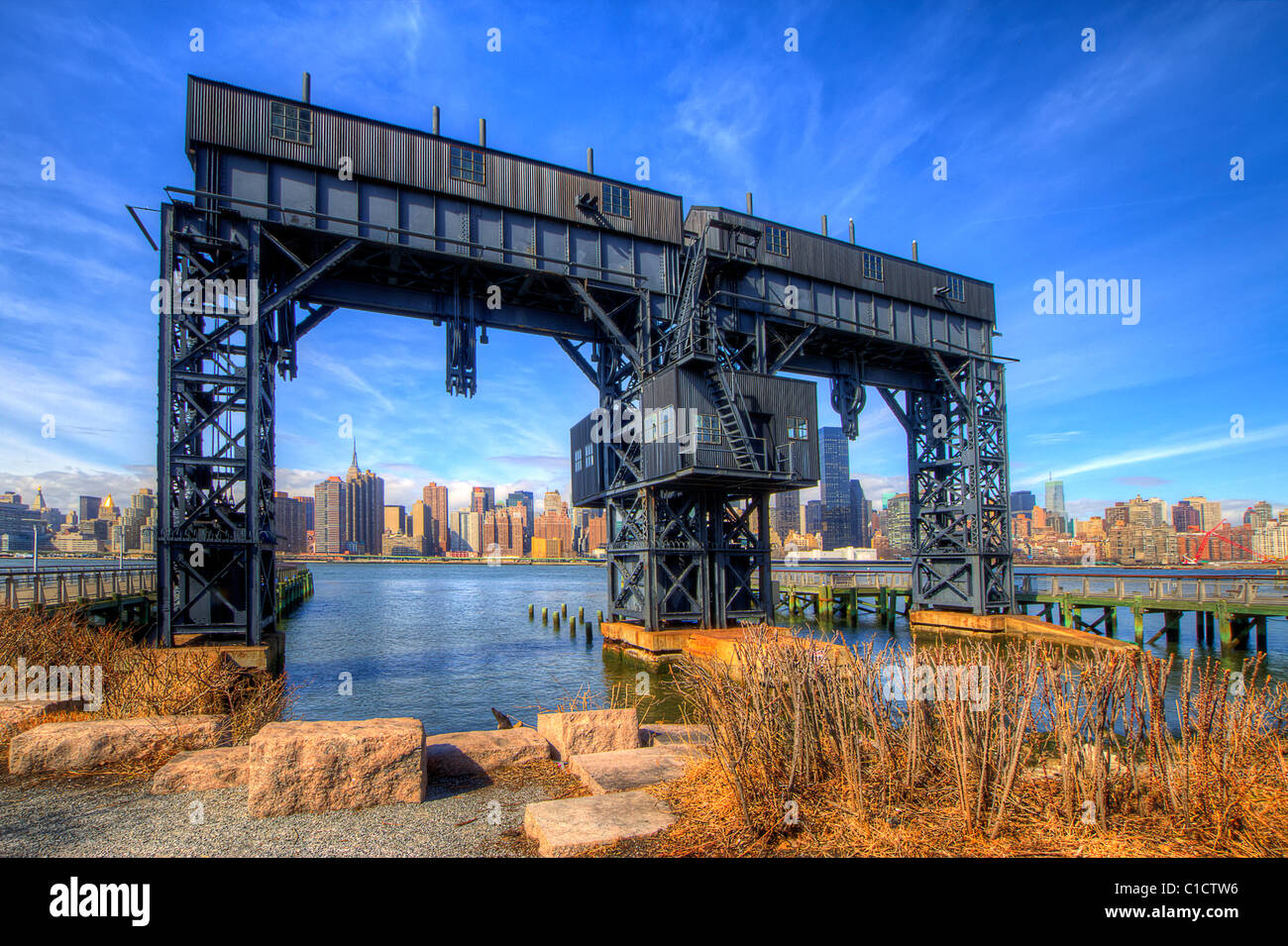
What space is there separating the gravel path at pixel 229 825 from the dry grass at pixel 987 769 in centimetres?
179

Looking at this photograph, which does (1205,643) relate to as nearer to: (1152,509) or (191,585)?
(191,585)

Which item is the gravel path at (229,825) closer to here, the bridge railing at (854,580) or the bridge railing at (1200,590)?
the bridge railing at (1200,590)

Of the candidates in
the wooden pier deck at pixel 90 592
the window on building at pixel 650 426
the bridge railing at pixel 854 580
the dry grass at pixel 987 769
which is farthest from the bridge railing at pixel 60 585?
the bridge railing at pixel 854 580

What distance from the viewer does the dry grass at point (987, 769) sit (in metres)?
5.37

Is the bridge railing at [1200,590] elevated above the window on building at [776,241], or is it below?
below

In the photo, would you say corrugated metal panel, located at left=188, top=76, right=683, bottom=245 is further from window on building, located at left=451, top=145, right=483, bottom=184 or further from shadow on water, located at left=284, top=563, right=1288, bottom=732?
shadow on water, located at left=284, top=563, right=1288, bottom=732

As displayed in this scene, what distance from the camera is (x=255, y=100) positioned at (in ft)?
73.0

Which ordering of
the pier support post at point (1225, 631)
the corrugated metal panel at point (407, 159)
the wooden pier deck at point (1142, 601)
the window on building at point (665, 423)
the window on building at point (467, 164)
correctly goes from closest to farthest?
the corrugated metal panel at point (407, 159) < the window on building at point (467, 164) < the window on building at point (665, 423) < the wooden pier deck at point (1142, 601) < the pier support post at point (1225, 631)

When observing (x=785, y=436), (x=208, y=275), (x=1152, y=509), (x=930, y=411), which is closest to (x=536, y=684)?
(x=785, y=436)

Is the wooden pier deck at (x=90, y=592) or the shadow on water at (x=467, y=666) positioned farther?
the wooden pier deck at (x=90, y=592)

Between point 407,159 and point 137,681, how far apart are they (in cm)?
1968

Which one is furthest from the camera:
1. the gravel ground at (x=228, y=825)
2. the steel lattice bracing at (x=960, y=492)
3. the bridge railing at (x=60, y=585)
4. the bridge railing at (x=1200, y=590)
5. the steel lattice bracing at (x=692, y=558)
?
the steel lattice bracing at (x=960, y=492)

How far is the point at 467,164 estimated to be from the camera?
25.2 meters

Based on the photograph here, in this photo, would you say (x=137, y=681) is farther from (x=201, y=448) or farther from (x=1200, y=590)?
(x=1200, y=590)
